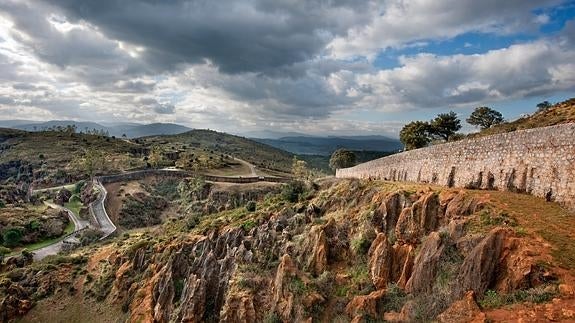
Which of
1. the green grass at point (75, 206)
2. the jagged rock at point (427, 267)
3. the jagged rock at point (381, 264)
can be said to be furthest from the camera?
the green grass at point (75, 206)

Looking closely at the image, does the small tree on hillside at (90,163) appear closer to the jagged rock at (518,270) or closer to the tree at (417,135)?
the tree at (417,135)

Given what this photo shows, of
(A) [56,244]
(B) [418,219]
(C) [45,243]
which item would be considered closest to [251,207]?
(B) [418,219]

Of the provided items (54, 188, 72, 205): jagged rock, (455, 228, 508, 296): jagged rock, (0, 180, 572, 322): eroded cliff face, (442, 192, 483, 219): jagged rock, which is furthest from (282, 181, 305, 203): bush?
(54, 188, 72, 205): jagged rock

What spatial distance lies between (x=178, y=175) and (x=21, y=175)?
183 ft

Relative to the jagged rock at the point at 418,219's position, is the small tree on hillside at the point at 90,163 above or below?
below

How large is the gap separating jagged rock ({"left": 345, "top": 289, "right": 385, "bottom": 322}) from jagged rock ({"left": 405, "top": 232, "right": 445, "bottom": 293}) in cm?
130

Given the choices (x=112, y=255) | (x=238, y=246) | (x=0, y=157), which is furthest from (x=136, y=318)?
(x=0, y=157)

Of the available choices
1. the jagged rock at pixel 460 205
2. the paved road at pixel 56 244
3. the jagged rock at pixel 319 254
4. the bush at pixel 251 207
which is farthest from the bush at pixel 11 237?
the jagged rock at pixel 460 205

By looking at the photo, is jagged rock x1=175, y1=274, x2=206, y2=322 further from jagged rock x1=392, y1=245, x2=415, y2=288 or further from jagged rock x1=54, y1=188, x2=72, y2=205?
jagged rock x1=54, y1=188, x2=72, y2=205

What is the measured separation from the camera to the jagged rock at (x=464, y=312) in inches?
456

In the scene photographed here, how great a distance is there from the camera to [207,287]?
26.3 m

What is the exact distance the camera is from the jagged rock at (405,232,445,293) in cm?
1481

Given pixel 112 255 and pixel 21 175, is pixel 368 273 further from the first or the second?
pixel 21 175

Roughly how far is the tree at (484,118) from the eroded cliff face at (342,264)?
33891 mm
